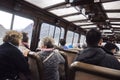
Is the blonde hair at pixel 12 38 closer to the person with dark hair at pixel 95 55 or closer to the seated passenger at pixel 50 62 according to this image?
the seated passenger at pixel 50 62

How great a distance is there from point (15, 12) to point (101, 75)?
4.86m

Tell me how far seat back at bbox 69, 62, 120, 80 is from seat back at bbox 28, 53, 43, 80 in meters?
1.42

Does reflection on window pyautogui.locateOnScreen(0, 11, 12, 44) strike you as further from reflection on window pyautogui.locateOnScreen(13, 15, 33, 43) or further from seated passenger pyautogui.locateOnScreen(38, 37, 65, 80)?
seated passenger pyautogui.locateOnScreen(38, 37, 65, 80)

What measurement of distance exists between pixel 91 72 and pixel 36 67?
1.73 m

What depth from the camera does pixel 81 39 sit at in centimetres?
1295

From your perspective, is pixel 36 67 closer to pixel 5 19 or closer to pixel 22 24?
pixel 5 19

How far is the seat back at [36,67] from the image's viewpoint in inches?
103

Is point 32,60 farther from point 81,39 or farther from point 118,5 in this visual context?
point 81,39

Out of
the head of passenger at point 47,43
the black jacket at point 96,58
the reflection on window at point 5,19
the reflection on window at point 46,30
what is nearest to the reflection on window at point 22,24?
the reflection on window at point 5,19

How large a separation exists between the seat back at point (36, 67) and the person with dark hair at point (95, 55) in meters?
0.93

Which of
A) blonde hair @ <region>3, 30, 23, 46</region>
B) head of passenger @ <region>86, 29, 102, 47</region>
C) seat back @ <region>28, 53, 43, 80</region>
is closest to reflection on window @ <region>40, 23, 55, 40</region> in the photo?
blonde hair @ <region>3, 30, 23, 46</region>

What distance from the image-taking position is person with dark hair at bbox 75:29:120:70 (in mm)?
1587

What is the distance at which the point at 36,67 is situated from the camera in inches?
105

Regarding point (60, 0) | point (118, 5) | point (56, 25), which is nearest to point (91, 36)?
point (60, 0)
